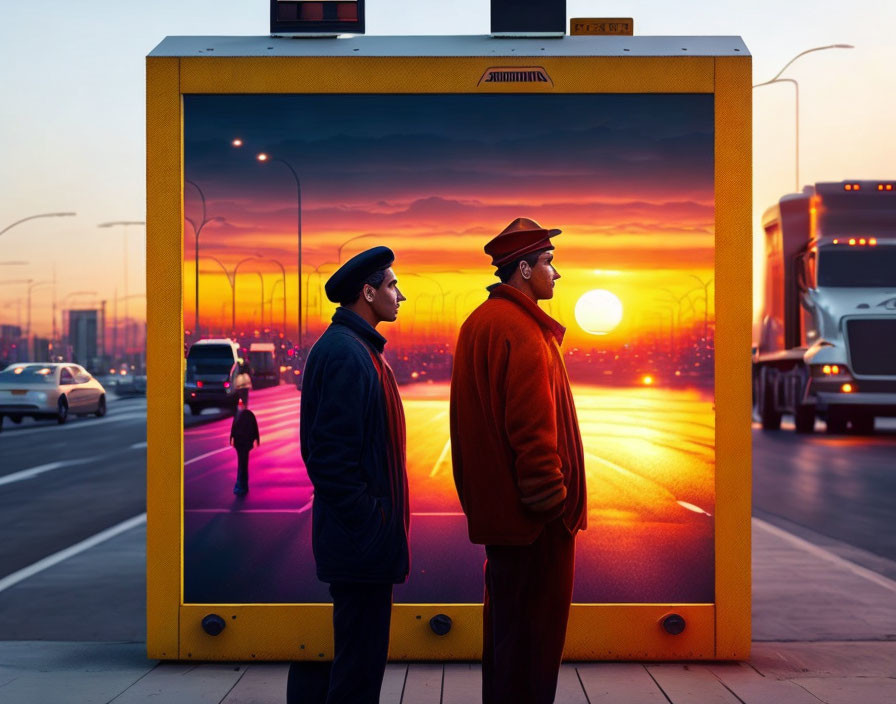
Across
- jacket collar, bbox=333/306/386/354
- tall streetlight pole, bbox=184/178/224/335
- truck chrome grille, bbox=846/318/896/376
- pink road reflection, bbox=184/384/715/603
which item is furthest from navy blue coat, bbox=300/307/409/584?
truck chrome grille, bbox=846/318/896/376

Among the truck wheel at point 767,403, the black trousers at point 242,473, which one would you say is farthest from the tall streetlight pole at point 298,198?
the truck wheel at point 767,403

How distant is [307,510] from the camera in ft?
19.8

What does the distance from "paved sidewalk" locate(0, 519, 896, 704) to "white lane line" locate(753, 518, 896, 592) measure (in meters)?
1.74

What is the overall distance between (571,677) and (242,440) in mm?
2000

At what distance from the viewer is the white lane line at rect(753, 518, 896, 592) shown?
9.00 m

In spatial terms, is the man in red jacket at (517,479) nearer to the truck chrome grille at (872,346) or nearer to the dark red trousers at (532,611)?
the dark red trousers at (532,611)

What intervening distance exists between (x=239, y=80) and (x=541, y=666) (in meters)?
3.37

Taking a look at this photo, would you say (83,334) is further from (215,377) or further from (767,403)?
(215,377)

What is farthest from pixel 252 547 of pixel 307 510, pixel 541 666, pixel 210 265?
pixel 541 666

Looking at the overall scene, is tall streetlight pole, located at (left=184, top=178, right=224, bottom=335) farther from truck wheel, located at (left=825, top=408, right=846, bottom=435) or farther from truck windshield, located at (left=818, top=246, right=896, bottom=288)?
truck wheel, located at (left=825, top=408, right=846, bottom=435)

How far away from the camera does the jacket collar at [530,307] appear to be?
436 cm

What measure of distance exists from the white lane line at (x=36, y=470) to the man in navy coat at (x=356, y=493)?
44.7 feet

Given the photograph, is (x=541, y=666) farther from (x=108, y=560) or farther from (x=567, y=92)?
(x=108, y=560)

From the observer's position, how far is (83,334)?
111875mm
